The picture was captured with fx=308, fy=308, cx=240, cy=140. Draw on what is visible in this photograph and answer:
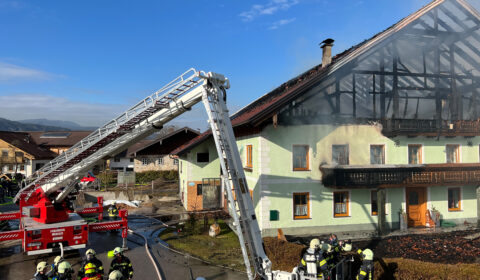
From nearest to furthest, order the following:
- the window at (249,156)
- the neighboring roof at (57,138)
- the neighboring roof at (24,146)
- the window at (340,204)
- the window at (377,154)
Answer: the window at (340,204)
the window at (377,154)
the window at (249,156)
the neighboring roof at (24,146)
the neighboring roof at (57,138)

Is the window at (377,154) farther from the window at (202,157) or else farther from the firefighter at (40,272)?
the firefighter at (40,272)

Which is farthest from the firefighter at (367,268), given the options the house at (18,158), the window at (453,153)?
the house at (18,158)

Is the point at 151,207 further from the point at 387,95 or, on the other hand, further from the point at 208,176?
the point at 387,95

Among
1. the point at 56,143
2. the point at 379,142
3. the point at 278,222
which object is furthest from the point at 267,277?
the point at 56,143

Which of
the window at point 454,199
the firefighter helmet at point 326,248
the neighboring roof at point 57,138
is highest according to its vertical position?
the neighboring roof at point 57,138

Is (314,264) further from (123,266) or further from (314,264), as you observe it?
(123,266)

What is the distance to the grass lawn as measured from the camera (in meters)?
11.8

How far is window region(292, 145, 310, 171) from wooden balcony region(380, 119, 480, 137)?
4394mm

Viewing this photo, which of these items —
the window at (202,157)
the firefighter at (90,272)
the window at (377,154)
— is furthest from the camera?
the window at (202,157)

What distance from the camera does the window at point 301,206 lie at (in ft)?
49.0

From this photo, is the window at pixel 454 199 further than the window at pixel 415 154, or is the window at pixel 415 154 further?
the window at pixel 454 199

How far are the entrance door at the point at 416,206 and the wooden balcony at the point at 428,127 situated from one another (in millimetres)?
3271

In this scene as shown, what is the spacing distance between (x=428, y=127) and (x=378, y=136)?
2674 millimetres

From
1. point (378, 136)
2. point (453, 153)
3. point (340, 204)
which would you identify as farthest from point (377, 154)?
point (453, 153)
